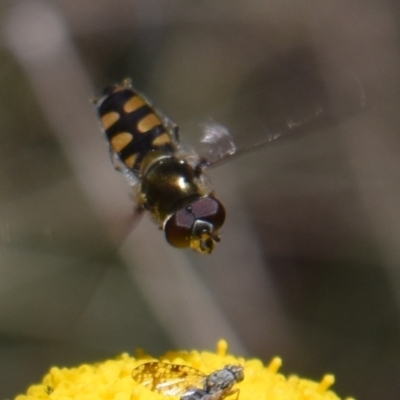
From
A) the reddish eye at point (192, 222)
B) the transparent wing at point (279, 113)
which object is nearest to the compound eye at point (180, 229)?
the reddish eye at point (192, 222)

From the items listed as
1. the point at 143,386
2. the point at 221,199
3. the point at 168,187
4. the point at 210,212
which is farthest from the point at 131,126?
the point at 221,199

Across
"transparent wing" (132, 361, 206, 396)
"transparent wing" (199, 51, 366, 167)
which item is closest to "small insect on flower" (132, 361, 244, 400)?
"transparent wing" (132, 361, 206, 396)

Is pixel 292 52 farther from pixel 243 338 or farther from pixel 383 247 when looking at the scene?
pixel 243 338

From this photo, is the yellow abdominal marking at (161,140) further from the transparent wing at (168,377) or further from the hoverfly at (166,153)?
the transparent wing at (168,377)

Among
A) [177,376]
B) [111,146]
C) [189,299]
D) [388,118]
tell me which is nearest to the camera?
[177,376]

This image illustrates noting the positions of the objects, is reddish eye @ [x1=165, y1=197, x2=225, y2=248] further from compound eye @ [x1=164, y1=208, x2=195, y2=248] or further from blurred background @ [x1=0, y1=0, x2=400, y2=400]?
blurred background @ [x1=0, y1=0, x2=400, y2=400]

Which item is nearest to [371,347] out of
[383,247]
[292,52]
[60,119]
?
[383,247]
